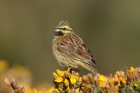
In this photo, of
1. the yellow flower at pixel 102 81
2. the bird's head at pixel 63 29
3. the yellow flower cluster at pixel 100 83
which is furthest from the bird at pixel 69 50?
the yellow flower at pixel 102 81

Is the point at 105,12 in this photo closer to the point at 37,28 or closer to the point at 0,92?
the point at 37,28

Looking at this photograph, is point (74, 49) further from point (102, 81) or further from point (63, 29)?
point (102, 81)

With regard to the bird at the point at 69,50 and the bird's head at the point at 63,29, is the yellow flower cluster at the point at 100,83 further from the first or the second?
the bird's head at the point at 63,29

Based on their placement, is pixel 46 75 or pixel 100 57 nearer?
pixel 46 75

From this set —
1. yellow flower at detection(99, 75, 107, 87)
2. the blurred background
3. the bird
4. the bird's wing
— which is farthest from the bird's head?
the blurred background

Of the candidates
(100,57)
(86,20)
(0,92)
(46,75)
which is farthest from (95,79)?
(86,20)

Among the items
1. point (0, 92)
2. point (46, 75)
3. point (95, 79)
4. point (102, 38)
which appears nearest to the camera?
point (95, 79)

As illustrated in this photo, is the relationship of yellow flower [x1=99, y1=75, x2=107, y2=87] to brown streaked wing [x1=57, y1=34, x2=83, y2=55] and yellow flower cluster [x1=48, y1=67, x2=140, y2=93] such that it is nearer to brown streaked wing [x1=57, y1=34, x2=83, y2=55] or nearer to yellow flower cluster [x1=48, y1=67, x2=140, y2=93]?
yellow flower cluster [x1=48, y1=67, x2=140, y2=93]
